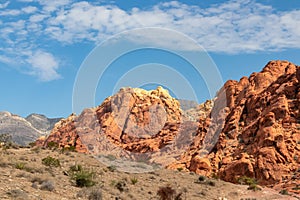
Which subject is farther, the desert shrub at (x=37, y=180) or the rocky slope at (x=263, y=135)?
the rocky slope at (x=263, y=135)

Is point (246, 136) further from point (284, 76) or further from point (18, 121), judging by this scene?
point (18, 121)

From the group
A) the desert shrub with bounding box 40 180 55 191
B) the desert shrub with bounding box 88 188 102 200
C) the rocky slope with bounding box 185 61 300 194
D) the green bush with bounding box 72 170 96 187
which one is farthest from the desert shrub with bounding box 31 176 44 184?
the rocky slope with bounding box 185 61 300 194

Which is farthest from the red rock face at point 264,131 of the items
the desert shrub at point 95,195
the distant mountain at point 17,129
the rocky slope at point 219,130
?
the distant mountain at point 17,129

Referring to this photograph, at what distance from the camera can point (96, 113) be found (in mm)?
90062

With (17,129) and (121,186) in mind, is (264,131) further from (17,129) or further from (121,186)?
(17,129)

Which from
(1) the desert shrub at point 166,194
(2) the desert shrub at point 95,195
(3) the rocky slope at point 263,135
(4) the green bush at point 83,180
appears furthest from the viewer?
(3) the rocky slope at point 263,135

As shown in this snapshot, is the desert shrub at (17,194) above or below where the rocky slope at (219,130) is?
below

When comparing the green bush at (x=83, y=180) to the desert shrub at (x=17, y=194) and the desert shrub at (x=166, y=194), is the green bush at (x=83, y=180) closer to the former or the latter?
the desert shrub at (x=166, y=194)

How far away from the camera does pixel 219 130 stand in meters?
59.3

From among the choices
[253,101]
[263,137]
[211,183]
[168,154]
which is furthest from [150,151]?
[211,183]

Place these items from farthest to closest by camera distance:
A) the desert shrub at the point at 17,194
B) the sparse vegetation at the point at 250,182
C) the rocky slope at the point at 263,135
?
the rocky slope at the point at 263,135
the sparse vegetation at the point at 250,182
the desert shrub at the point at 17,194

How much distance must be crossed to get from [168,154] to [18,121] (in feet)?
442

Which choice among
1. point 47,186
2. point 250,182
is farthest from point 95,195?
point 250,182

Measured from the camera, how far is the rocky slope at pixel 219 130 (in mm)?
44781
